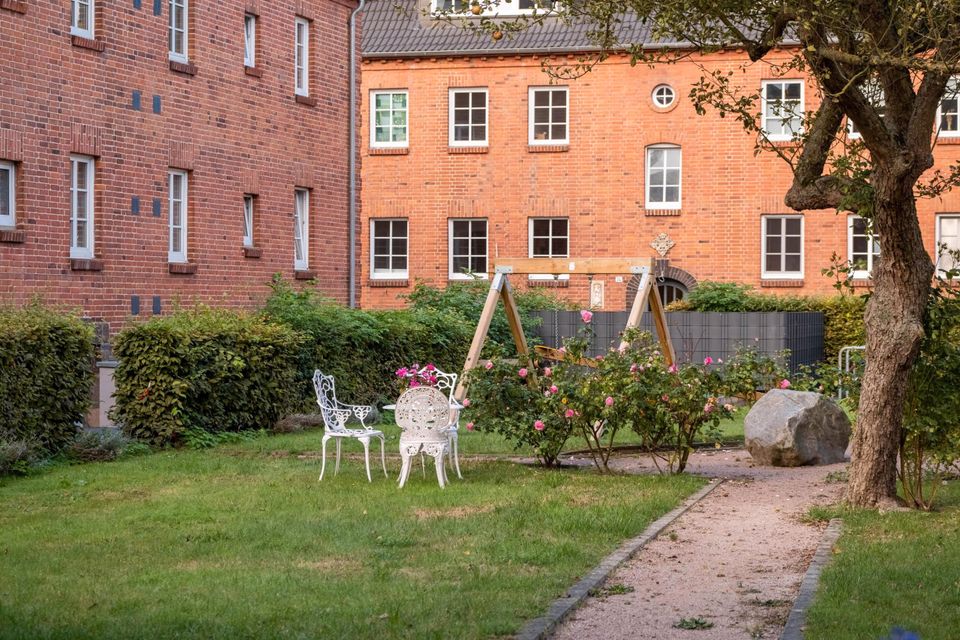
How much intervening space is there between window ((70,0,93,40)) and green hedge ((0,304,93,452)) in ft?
16.6

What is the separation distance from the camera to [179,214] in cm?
2138

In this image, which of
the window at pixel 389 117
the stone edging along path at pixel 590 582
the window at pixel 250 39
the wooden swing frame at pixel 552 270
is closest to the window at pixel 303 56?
the window at pixel 250 39

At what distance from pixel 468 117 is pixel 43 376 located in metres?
21.6

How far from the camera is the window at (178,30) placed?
69.2 feet

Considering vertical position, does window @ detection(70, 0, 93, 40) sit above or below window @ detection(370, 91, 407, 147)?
below

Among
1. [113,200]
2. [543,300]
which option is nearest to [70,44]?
[113,200]

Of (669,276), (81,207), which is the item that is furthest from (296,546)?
(669,276)

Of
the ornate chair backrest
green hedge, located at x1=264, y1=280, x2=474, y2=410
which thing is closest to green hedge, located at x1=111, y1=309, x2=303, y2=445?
green hedge, located at x1=264, y1=280, x2=474, y2=410

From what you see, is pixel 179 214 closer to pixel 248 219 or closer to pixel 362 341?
pixel 248 219

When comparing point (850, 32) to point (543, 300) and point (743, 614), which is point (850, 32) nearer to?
point (743, 614)

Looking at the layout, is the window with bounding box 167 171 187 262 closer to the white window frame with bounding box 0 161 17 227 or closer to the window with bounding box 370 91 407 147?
the white window frame with bounding box 0 161 17 227

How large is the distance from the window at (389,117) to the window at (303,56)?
1048 cm

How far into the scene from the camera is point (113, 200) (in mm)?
19516

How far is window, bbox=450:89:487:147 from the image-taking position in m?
34.8
